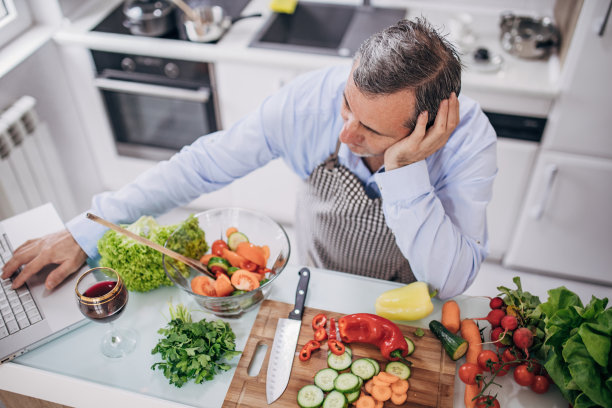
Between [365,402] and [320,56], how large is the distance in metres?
1.52

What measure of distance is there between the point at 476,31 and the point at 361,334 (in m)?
1.76

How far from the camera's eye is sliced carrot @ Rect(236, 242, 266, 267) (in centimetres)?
127

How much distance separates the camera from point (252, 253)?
1.27 m

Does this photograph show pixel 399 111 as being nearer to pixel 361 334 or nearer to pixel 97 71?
pixel 361 334

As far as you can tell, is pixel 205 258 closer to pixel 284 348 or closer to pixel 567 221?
pixel 284 348

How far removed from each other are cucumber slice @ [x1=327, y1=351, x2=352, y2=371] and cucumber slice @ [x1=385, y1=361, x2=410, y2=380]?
3.3 inches

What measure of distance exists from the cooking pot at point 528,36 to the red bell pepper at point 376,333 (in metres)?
1.53

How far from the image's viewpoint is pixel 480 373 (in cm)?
107

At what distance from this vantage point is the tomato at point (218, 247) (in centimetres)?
131

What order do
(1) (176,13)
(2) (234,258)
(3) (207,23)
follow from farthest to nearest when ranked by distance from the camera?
1. (1) (176,13)
2. (3) (207,23)
3. (2) (234,258)

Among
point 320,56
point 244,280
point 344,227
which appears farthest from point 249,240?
point 320,56

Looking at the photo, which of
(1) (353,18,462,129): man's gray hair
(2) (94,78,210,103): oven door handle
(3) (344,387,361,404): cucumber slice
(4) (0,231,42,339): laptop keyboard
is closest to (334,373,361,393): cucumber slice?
(3) (344,387,361,404): cucumber slice

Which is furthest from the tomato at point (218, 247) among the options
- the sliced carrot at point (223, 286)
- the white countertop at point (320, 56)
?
the white countertop at point (320, 56)

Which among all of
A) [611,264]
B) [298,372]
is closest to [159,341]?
[298,372]
